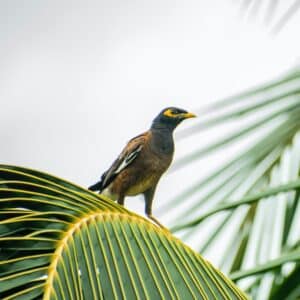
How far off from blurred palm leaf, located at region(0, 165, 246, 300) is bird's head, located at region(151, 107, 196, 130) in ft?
11.6

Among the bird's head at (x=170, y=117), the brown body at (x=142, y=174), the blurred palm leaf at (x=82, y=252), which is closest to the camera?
the blurred palm leaf at (x=82, y=252)

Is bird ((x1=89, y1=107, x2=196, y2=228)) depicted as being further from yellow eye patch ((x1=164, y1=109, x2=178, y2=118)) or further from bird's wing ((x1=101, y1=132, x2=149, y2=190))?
yellow eye patch ((x1=164, y1=109, x2=178, y2=118))

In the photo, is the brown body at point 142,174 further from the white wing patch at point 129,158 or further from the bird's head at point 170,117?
the bird's head at point 170,117

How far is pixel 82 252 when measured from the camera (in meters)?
1.75

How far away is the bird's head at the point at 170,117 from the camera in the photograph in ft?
18.4

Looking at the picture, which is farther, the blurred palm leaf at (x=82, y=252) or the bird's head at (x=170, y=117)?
the bird's head at (x=170, y=117)

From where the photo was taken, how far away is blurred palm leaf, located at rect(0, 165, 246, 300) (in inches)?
63.7

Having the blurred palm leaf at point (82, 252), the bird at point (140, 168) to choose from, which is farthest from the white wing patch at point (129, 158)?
the blurred palm leaf at point (82, 252)

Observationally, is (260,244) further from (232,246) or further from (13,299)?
(13,299)

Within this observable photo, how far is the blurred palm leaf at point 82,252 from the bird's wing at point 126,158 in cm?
328

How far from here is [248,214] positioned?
288cm

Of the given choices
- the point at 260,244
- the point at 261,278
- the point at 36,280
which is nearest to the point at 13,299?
the point at 36,280

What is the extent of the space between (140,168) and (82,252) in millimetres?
3596

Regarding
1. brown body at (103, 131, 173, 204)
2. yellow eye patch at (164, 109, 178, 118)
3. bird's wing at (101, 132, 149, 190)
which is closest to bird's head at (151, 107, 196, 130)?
yellow eye patch at (164, 109, 178, 118)
